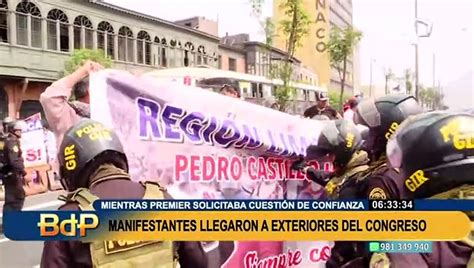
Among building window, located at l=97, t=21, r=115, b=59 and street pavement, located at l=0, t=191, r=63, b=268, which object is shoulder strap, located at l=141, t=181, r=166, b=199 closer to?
street pavement, located at l=0, t=191, r=63, b=268

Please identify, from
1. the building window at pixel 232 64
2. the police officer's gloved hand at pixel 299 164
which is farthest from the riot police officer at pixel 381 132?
the building window at pixel 232 64

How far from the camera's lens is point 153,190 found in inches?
65.1

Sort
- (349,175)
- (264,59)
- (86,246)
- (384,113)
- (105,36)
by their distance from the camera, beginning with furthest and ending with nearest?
(349,175), (384,113), (264,59), (105,36), (86,246)

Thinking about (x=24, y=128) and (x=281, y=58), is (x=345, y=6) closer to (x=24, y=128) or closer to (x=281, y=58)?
(x=281, y=58)

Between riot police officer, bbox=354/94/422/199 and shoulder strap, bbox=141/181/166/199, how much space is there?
1.86 ft

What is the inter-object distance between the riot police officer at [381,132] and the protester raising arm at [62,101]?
0.85 meters

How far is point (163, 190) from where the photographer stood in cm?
169

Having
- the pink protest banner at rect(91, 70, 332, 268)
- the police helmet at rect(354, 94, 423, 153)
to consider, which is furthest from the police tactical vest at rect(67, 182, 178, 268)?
the police helmet at rect(354, 94, 423, 153)

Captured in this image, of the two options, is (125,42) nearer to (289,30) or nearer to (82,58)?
(82,58)

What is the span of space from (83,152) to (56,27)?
33 cm

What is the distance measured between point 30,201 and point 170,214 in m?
0.48

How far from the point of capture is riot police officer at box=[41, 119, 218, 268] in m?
1.55

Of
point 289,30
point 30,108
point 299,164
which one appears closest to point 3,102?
point 30,108

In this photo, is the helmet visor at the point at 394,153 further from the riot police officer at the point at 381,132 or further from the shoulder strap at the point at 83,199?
the shoulder strap at the point at 83,199
